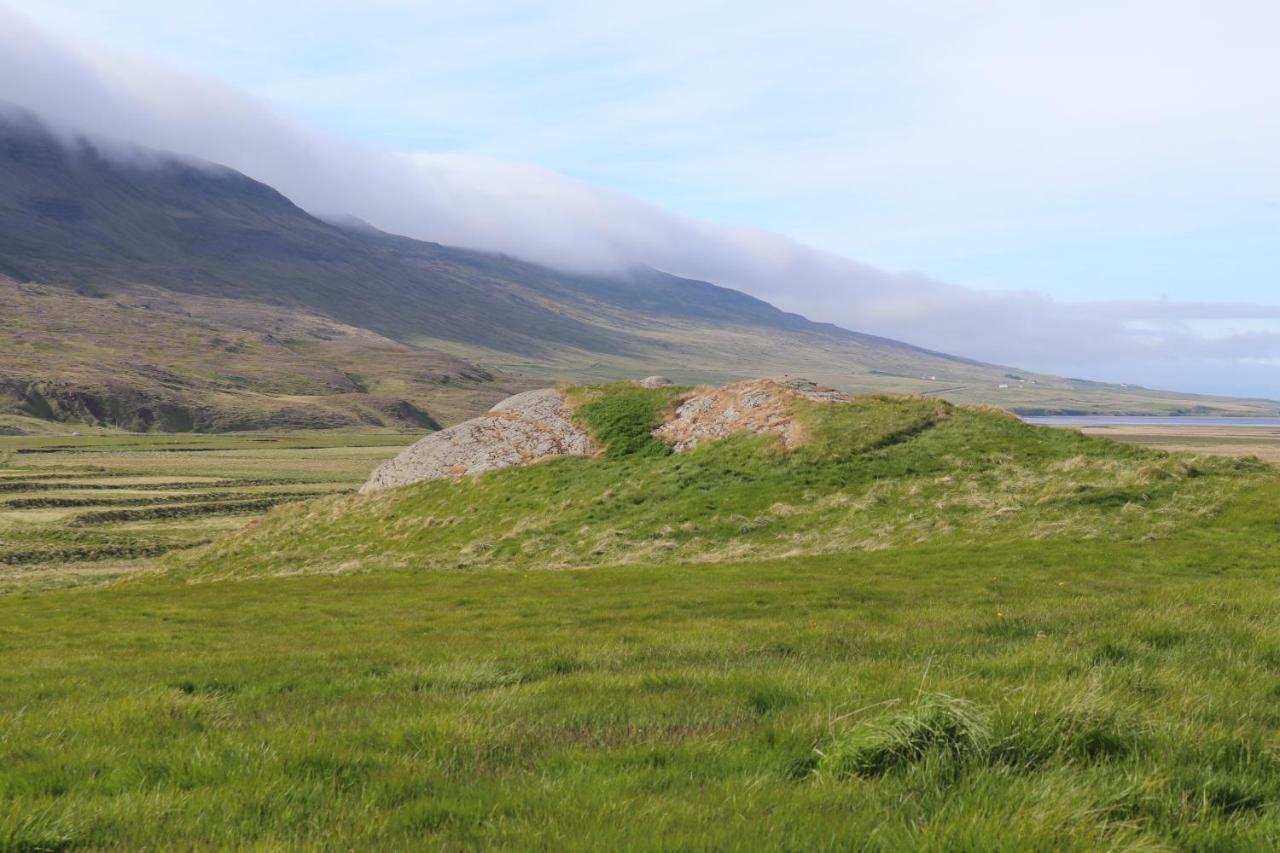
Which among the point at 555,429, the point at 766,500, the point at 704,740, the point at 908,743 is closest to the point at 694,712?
the point at 704,740

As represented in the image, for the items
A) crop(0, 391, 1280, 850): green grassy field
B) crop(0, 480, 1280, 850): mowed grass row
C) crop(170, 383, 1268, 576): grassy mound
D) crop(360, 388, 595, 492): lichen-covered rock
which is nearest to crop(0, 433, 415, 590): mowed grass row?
crop(360, 388, 595, 492): lichen-covered rock

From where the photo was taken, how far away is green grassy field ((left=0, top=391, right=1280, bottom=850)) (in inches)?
220

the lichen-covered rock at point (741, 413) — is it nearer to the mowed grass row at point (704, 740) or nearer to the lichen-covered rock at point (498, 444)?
the lichen-covered rock at point (498, 444)

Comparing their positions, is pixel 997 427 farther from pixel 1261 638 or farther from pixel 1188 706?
pixel 1188 706

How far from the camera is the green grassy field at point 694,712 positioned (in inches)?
220

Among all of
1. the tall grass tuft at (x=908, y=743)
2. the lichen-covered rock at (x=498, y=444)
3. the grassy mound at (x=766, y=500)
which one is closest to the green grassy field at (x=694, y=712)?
the tall grass tuft at (x=908, y=743)

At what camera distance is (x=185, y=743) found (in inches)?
305

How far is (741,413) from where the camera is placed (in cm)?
4653

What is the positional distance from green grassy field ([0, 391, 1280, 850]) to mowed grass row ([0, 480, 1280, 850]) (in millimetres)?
32

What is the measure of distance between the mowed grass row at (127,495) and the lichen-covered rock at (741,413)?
118 ft

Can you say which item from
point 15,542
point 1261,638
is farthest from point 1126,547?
point 15,542

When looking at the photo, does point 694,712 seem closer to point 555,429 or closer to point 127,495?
point 555,429

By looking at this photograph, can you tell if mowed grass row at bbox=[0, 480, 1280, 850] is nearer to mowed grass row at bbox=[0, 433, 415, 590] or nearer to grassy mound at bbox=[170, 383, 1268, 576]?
grassy mound at bbox=[170, 383, 1268, 576]

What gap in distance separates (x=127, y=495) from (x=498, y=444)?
231 feet
